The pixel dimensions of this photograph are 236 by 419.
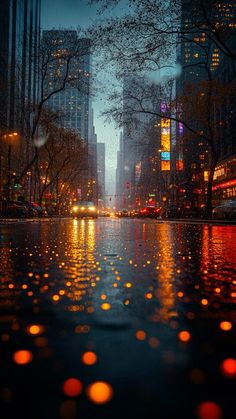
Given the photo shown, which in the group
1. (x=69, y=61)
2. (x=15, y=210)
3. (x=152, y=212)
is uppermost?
(x=69, y=61)

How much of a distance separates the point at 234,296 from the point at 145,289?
59cm

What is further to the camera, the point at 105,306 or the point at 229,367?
the point at 105,306

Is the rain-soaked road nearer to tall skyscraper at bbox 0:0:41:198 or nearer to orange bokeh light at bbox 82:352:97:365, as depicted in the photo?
orange bokeh light at bbox 82:352:97:365

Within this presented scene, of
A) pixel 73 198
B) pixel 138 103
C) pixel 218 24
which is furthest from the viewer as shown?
pixel 73 198

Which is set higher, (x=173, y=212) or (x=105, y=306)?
(x=173, y=212)

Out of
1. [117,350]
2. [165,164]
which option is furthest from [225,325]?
[165,164]

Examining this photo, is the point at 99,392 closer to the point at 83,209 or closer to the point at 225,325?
the point at 225,325

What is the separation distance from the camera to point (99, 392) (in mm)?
1138

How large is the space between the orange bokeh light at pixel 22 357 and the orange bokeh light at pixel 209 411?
606mm

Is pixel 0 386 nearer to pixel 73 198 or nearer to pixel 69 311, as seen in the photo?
pixel 69 311

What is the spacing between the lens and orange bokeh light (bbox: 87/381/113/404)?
1.10 m

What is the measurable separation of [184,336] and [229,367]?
34cm

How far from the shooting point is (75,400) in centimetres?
109

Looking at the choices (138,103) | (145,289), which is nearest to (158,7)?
(138,103)
